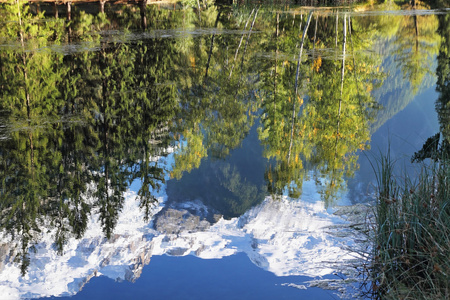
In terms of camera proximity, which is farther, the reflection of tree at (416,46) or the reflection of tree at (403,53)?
the reflection of tree at (416,46)

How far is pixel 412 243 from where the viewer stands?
6.16 m

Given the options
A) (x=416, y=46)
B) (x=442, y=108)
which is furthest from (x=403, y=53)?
(x=442, y=108)

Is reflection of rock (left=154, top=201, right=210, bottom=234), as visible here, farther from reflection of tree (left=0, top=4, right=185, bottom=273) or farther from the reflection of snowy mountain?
reflection of tree (left=0, top=4, right=185, bottom=273)

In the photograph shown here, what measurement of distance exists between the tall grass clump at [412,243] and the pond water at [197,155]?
51cm

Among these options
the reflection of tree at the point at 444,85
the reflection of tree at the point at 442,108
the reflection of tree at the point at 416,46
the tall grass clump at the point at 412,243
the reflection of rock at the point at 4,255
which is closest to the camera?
the tall grass clump at the point at 412,243

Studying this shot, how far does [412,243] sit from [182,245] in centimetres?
352

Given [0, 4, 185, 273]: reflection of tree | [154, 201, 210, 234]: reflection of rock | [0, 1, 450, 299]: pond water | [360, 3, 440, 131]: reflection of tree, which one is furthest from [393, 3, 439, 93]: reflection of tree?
[154, 201, 210, 234]: reflection of rock

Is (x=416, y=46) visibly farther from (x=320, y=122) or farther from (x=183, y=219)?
(x=183, y=219)

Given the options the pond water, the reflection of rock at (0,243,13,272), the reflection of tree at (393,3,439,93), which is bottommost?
the reflection of rock at (0,243,13,272)

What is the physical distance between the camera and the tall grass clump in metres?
5.79

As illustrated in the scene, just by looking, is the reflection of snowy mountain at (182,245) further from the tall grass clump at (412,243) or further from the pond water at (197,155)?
the tall grass clump at (412,243)

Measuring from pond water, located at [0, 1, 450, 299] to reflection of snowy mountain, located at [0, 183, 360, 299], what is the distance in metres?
0.03

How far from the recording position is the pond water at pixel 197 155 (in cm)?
757

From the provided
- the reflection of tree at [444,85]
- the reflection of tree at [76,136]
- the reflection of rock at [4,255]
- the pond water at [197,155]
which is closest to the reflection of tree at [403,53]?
the pond water at [197,155]
